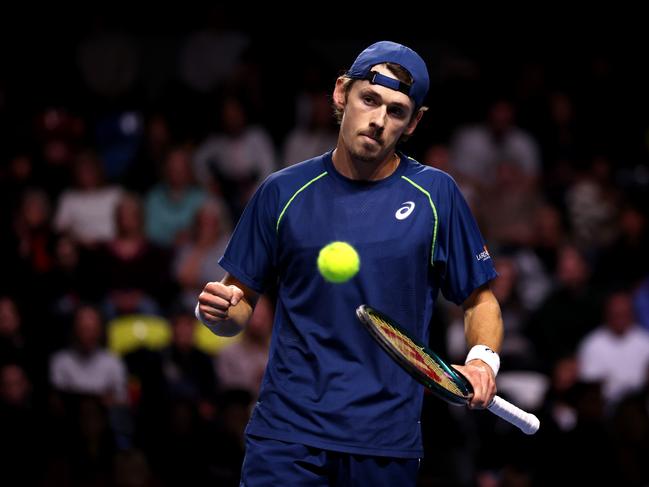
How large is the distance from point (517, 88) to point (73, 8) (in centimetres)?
545

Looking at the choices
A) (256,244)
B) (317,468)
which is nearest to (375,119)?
(256,244)

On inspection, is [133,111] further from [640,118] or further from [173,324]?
[640,118]

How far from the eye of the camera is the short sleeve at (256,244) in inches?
186

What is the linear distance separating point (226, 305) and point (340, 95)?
1.01m

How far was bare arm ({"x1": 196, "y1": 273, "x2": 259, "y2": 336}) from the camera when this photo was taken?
4.38m

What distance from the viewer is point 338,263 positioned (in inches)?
173

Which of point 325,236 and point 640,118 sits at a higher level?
point 640,118

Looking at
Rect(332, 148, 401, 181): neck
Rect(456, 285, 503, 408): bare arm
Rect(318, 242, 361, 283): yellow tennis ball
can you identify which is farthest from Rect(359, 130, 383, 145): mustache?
Rect(456, 285, 503, 408): bare arm

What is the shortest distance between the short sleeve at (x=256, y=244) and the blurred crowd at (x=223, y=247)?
13.4 feet

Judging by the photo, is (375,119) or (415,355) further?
(375,119)

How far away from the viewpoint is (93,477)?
8.66 metres

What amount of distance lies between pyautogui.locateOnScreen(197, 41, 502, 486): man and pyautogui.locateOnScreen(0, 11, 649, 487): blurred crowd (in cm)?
417

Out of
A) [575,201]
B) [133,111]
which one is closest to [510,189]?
[575,201]

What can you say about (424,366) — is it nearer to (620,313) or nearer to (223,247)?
(620,313)
